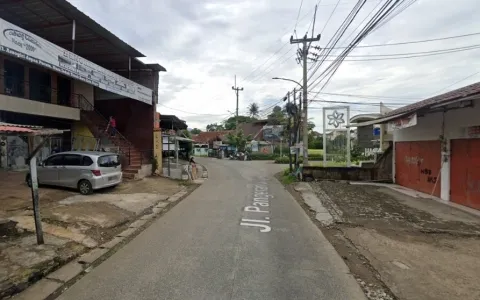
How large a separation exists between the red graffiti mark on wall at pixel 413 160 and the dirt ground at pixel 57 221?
1087 centimetres

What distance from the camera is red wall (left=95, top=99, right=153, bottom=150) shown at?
21250 mm

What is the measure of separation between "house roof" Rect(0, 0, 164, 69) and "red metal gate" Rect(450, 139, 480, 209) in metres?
16.0

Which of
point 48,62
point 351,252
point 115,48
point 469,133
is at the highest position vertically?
point 115,48

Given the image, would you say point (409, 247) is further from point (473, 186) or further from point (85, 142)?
point (85, 142)

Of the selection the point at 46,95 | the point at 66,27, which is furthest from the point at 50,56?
the point at 46,95

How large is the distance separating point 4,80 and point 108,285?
1547cm

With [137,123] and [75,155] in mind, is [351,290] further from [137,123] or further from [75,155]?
[137,123]

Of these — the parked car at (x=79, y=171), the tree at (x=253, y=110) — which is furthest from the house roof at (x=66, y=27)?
the tree at (x=253, y=110)

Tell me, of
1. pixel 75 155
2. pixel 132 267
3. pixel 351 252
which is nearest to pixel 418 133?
pixel 351 252

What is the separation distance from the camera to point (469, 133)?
1013cm

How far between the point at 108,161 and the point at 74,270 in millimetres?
8044

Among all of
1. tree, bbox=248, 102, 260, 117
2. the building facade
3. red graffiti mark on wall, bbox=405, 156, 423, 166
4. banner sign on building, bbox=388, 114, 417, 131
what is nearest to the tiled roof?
the building facade

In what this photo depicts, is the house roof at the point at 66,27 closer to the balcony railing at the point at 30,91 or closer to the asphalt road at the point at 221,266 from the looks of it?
the balcony railing at the point at 30,91

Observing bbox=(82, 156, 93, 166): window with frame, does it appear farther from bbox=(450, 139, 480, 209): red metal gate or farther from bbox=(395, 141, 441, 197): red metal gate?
bbox=(395, 141, 441, 197): red metal gate
